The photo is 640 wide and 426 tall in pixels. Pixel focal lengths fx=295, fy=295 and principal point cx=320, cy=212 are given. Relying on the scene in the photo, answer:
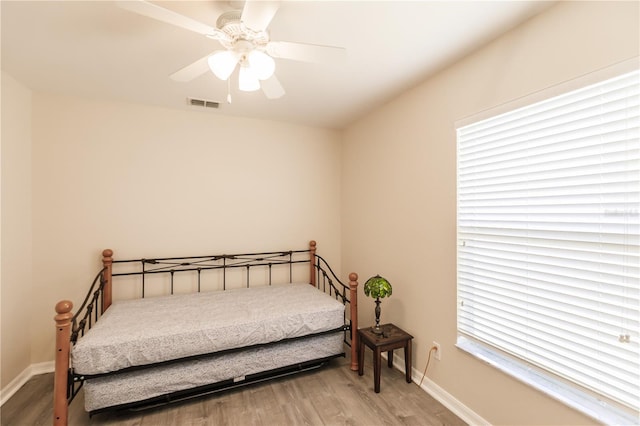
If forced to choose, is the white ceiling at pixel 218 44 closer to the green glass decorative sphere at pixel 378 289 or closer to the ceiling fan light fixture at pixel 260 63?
the ceiling fan light fixture at pixel 260 63

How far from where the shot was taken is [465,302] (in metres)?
2.08

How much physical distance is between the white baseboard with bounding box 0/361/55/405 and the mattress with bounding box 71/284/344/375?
0.82 metres

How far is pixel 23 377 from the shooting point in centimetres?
244

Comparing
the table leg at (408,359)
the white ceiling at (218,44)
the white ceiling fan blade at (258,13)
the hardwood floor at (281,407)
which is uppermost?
the white ceiling at (218,44)

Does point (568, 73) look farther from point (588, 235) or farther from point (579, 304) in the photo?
point (579, 304)

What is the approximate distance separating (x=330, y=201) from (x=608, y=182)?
2682 millimetres

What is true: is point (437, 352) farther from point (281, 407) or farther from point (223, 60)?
point (223, 60)

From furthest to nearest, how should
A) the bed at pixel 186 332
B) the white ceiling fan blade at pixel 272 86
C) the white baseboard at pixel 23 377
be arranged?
the white baseboard at pixel 23 377
the bed at pixel 186 332
the white ceiling fan blade at pixel 272 86

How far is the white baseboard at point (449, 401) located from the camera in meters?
1.95

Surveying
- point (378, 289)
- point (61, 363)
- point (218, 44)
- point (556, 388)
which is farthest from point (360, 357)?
point (218, 44)

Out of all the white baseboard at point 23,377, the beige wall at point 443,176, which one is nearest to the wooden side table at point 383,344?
the beige wall at point 443,176

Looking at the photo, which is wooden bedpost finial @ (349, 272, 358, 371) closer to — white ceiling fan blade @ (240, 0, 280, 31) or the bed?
the bed

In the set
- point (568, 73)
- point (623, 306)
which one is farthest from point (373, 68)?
point (623, 306)

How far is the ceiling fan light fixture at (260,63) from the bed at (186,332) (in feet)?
5.81
